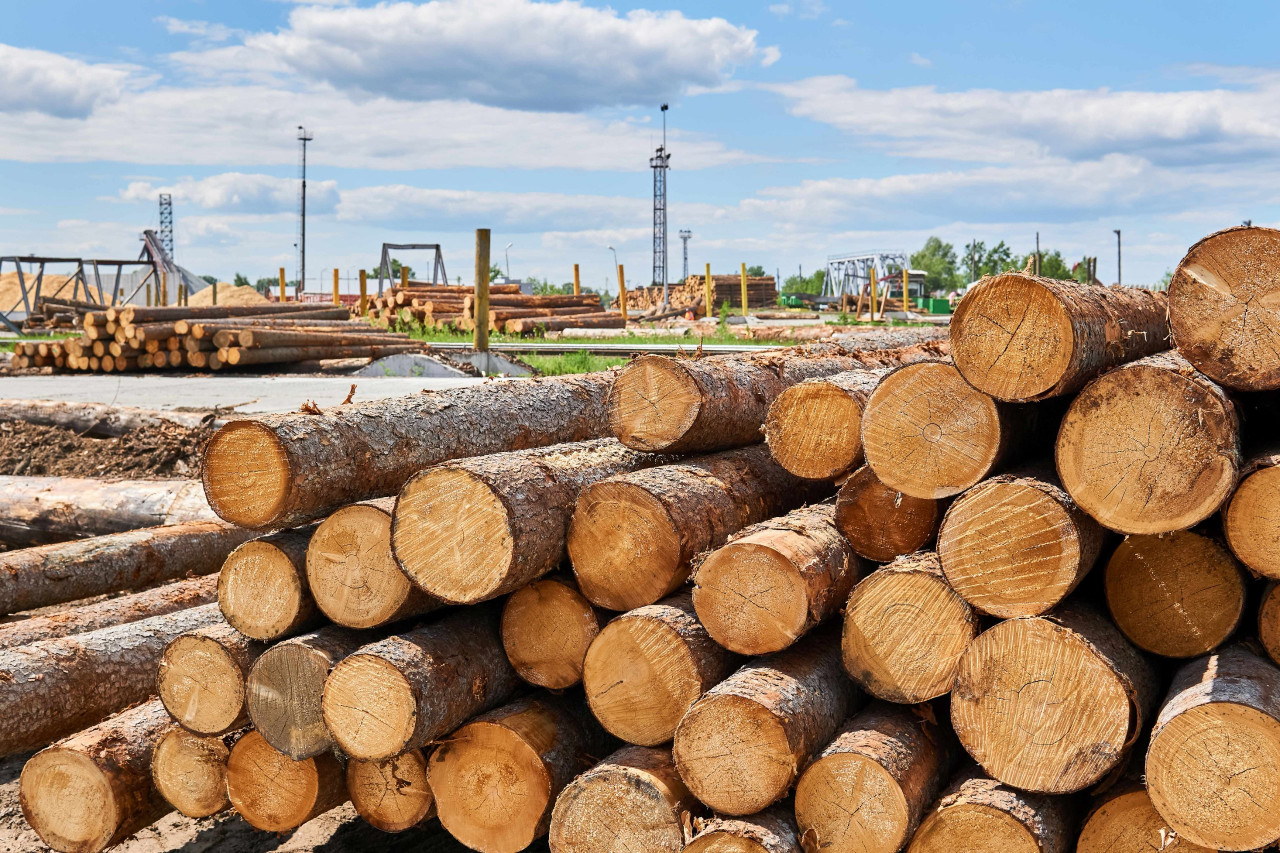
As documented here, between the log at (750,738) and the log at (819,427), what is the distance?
83 cm

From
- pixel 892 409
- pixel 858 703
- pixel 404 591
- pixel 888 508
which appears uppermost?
pixel 892 409

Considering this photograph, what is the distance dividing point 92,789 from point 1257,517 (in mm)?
4085

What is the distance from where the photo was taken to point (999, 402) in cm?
309

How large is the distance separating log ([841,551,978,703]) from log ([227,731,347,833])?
2066 mm

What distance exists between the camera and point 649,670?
11.1ft

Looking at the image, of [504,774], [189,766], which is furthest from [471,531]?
[189,766]

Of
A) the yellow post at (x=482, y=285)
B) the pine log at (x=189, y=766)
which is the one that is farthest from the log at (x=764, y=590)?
the yellow post at (x=482, y=285)

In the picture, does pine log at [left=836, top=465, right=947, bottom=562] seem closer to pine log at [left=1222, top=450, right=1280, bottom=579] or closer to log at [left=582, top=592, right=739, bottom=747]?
log at [left=582, top=592, right=739, bottom=747]

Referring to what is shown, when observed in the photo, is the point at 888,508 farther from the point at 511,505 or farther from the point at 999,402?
the point at 511,505

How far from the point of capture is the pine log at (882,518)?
3404mm

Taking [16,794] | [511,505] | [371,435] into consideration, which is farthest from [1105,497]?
[16,794]

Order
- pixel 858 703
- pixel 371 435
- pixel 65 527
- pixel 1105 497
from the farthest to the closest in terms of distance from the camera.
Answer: pixel 65 527, pixel 371 435, pixel 858 703, pixel 1105 497

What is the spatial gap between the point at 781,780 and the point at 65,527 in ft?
20.7

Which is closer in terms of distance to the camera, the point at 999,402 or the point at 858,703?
the point at 999,402
